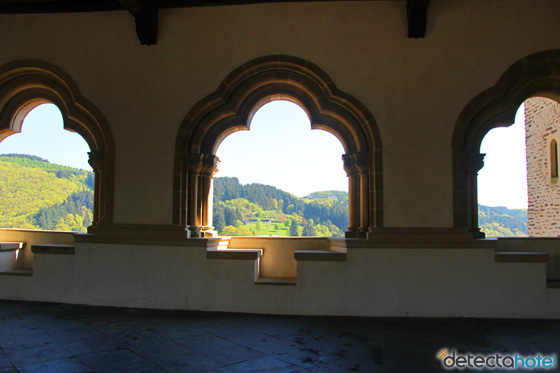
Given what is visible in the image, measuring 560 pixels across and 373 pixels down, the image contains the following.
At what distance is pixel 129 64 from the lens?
519 centimetres

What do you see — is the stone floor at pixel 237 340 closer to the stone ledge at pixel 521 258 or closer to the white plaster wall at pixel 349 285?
the white plaster wall at pixel 349 285

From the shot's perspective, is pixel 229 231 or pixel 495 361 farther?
pixel 229 231

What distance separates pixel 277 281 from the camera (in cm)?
478

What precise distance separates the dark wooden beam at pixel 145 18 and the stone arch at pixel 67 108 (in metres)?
1.13

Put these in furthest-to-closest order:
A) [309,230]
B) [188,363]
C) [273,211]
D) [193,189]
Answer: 1. [273,211]
2. [309,230]
3. [193,189]
4. [188,363]

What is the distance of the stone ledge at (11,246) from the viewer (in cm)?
549

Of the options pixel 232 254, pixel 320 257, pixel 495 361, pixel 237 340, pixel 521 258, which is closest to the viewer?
pixel 495 361

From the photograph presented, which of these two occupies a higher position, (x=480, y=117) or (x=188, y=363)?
(x=480, y=117)

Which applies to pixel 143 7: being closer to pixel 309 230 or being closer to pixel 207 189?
pixel 207 189

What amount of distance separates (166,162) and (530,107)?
9743mm

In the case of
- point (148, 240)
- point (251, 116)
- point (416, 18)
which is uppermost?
point (416, 18)

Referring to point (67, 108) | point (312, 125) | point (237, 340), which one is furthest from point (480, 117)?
point (67, 108)

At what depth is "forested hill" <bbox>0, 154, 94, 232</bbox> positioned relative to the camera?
21.4 ft

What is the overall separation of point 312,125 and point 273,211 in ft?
5.29
